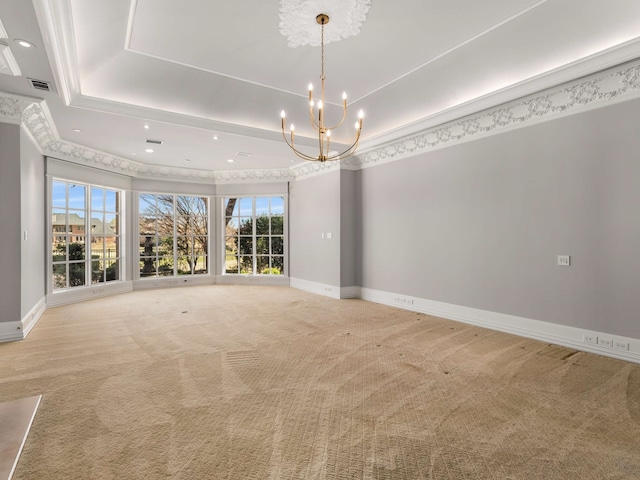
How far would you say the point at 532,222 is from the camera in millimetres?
4297

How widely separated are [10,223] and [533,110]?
674cm

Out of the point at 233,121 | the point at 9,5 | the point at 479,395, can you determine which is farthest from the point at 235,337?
the point at 9,5

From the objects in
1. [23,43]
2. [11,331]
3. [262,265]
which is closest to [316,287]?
[262,265]

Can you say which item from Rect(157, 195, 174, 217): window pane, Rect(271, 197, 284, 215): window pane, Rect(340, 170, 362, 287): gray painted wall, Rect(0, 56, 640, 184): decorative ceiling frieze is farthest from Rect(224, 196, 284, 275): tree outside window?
Rect(340, 170, 362, 287): gray painted wall

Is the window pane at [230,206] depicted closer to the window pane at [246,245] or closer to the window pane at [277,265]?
the window pane at [246,245]

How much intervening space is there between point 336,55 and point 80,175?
5615mm

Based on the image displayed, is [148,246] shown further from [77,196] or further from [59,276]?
[59,276]

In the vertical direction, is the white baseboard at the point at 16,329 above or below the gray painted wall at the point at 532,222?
below

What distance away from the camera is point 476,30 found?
3.63 metres

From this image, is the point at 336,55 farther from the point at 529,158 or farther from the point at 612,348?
the point at 612,348

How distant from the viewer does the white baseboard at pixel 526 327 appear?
3572 millimetres

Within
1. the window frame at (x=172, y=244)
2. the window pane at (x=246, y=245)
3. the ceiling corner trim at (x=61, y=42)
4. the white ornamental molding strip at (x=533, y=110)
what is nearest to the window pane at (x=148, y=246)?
the window frame at (x=172, y=244)

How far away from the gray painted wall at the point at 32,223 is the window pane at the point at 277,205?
4676mm

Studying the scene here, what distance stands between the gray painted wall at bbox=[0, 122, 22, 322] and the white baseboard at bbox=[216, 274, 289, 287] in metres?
4.93
